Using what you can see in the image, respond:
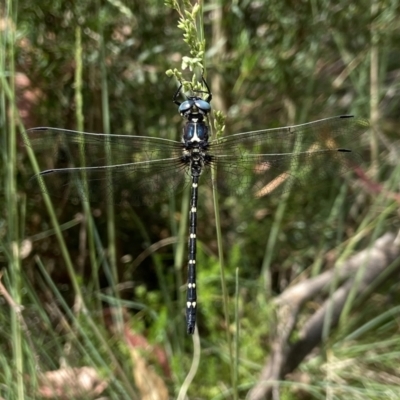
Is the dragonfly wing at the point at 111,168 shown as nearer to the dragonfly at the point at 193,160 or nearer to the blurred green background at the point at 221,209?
the dragonfly at the point at 193,160

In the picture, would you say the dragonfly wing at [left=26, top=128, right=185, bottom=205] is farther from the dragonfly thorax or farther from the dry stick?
the dry stick

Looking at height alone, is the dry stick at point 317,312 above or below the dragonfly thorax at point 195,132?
below

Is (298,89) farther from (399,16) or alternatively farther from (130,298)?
(130,298)

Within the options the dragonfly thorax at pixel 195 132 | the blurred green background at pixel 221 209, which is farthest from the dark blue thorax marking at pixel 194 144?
the blurred green background at pixel 221 209

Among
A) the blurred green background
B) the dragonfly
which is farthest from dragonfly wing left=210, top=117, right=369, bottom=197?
the blurred green background

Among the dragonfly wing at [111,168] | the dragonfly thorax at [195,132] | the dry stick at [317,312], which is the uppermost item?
the dragonfly thorax at [195,132]

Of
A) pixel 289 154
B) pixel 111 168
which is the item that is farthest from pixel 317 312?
pixel 111 168
